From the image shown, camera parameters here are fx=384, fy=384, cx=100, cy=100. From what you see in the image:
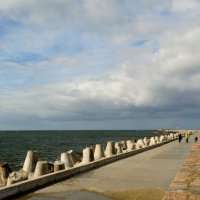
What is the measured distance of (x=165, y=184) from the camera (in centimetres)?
920

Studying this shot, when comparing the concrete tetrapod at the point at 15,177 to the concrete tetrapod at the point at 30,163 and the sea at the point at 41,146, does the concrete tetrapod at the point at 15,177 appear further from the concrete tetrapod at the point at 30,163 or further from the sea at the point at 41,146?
the sea at the point at 41,146

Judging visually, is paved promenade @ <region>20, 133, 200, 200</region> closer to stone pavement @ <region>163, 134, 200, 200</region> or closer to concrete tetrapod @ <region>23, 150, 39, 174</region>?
stone pavement @ <region>163, 134, 200, 200</region>

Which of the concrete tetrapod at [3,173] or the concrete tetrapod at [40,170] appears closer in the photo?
the concrete tetrapod at [40,170]

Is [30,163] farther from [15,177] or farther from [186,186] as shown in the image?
[186,186]

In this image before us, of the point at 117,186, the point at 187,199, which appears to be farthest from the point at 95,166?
the point at 187,199

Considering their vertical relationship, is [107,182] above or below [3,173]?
above

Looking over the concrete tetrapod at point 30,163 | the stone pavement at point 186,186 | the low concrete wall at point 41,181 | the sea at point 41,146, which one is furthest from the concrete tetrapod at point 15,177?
the sea at point 41,146

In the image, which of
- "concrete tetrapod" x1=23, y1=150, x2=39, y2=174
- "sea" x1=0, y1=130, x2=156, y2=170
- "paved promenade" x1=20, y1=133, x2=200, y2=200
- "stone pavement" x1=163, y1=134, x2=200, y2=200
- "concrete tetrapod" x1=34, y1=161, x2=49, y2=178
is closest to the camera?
"stone pavement" x1=163, y1=134, x2=200, y2=200

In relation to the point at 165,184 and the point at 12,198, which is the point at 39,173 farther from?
the point at 165,184

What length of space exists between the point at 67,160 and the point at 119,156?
11.9 feet

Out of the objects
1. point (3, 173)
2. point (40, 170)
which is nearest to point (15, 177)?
point (40, 170)

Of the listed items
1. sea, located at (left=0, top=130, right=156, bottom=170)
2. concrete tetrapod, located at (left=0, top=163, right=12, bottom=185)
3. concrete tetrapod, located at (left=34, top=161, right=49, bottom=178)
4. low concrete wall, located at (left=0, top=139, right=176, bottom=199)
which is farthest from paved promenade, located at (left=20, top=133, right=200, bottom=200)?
sea, located at (left=0, top=130, right=156, bottom=170)

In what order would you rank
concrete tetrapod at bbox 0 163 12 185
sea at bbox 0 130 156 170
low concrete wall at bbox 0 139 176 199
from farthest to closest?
1. sea at bbox 0 130 156 170
2. concrete tetrapod at bbox 0 163 12 185
3. low concrete wall at bbox 0 139 176 199

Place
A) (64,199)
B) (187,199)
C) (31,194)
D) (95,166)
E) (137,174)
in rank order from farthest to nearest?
(95,166)
(137,174)
(31,194)
(64,199)
(187,199)
